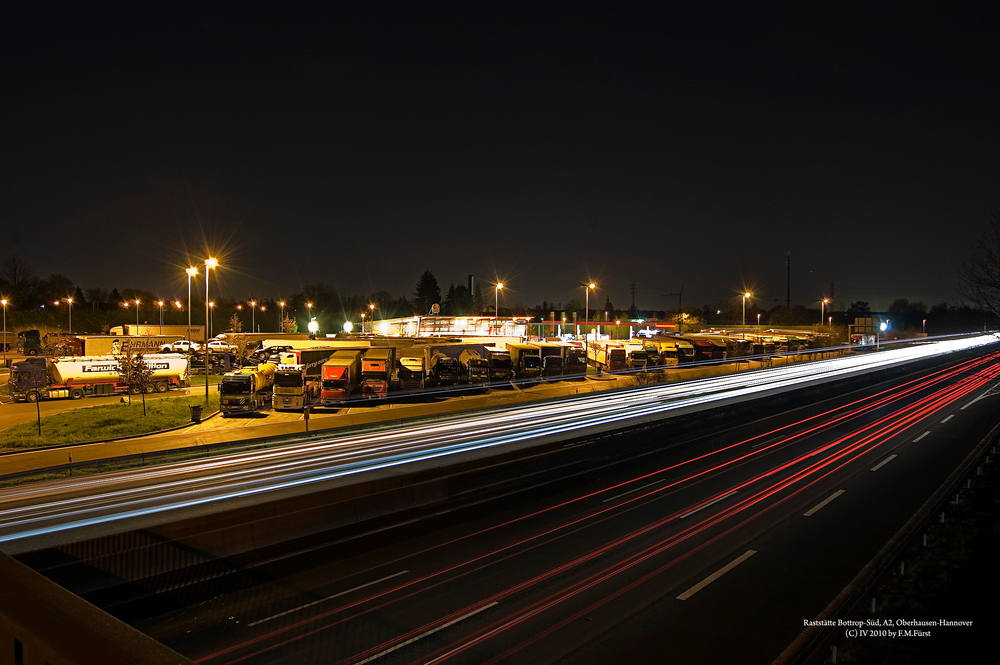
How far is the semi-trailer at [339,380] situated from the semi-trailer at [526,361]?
1125 centimetres

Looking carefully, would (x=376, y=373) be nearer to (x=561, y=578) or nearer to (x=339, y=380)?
(x=339, y=380)

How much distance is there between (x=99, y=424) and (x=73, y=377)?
11656 mm

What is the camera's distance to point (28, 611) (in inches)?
99.7

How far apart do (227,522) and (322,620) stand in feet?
10.4

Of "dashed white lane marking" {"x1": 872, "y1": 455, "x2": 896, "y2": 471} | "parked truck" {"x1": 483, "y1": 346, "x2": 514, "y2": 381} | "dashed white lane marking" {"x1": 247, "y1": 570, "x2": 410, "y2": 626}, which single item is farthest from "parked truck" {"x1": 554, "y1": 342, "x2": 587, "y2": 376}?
"dashed white lane marking" {"x1": 247, "y1": 570, "x2": 410, "y2": 626}

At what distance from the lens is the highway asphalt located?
23.8 ft

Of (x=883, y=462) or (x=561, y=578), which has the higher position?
(x=561, y=578)

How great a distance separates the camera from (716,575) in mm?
9250

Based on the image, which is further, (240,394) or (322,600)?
(240,394)

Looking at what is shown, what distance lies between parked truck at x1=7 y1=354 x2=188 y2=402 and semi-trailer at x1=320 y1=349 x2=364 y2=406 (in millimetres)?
10893

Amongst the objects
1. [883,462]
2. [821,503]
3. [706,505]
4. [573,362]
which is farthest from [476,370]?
[821,503]

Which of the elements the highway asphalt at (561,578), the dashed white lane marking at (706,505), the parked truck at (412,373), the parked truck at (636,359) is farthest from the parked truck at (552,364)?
the dashed white lane marking at (706,505)

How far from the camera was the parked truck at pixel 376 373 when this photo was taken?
30.9 m

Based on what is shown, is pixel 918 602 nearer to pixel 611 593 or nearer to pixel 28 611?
Answer: pixel 611 593
